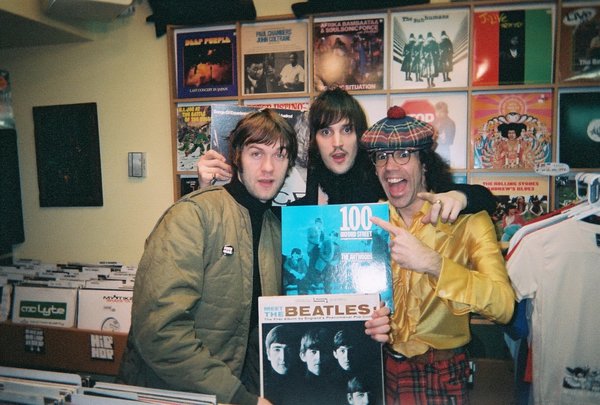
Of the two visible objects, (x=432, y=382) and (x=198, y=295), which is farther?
(x=432, y=382)

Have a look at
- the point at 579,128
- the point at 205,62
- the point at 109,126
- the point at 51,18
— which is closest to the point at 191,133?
the point at 205,62

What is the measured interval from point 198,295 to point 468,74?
2.27m

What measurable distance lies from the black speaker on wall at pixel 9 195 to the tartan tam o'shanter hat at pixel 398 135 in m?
3.34

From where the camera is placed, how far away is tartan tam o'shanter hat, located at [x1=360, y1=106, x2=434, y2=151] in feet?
3.99

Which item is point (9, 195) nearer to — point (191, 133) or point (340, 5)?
point (191, 133)

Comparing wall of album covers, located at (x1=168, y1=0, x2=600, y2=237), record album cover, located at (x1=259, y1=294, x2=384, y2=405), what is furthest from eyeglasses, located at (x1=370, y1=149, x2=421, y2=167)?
wall of album covers, located at (x1=168, y1=0, x2=600, y2=237)

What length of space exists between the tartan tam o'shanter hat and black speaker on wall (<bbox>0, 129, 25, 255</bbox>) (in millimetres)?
3344

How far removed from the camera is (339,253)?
1214 mm

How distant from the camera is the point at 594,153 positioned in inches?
93.7

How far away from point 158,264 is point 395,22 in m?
2.29

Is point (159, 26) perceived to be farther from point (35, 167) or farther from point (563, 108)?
point (563, 108)

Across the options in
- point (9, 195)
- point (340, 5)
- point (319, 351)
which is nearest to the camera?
point (319, 351)

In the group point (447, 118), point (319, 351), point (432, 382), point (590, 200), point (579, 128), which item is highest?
point (447, 118)

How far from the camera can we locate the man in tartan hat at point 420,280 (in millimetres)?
1211
